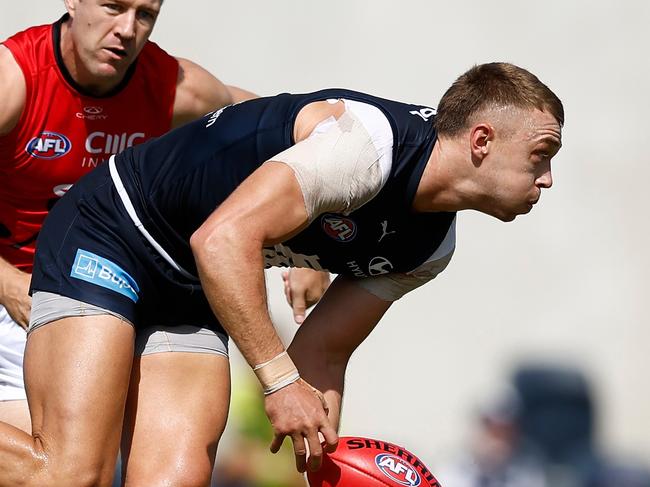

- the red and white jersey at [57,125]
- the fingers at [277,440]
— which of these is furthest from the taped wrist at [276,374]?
the red and white jersey at [57,125]

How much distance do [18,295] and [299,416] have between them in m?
1.60

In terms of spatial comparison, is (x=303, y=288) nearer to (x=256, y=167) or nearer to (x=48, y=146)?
(x=256, y=167)

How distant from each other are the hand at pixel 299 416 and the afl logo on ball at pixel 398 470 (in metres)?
0.52

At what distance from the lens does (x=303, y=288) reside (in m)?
4.77

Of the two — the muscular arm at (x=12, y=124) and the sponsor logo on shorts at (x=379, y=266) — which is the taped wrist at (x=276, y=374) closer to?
the sponsor logo on shorts at (x=379, y=266)

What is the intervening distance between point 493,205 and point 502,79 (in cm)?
40

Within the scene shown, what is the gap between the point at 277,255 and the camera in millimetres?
4273

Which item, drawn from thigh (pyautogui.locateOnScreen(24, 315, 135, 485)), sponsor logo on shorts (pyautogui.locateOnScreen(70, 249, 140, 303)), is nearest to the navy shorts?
sponsor logo on shorts (pyautogui.locateOnScreen(70, 249, 140, 303))

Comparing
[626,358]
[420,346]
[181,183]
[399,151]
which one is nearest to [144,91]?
[181,183]

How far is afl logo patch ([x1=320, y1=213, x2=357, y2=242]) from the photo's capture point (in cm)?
395

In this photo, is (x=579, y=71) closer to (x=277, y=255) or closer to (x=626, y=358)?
(x=626, y=358)

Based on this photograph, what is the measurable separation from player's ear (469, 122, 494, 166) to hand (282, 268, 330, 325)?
3.66 feet

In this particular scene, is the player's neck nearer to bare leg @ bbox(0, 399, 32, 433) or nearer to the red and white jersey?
the red and white jersey

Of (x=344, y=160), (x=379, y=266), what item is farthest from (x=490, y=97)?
(x=379, y=266)
